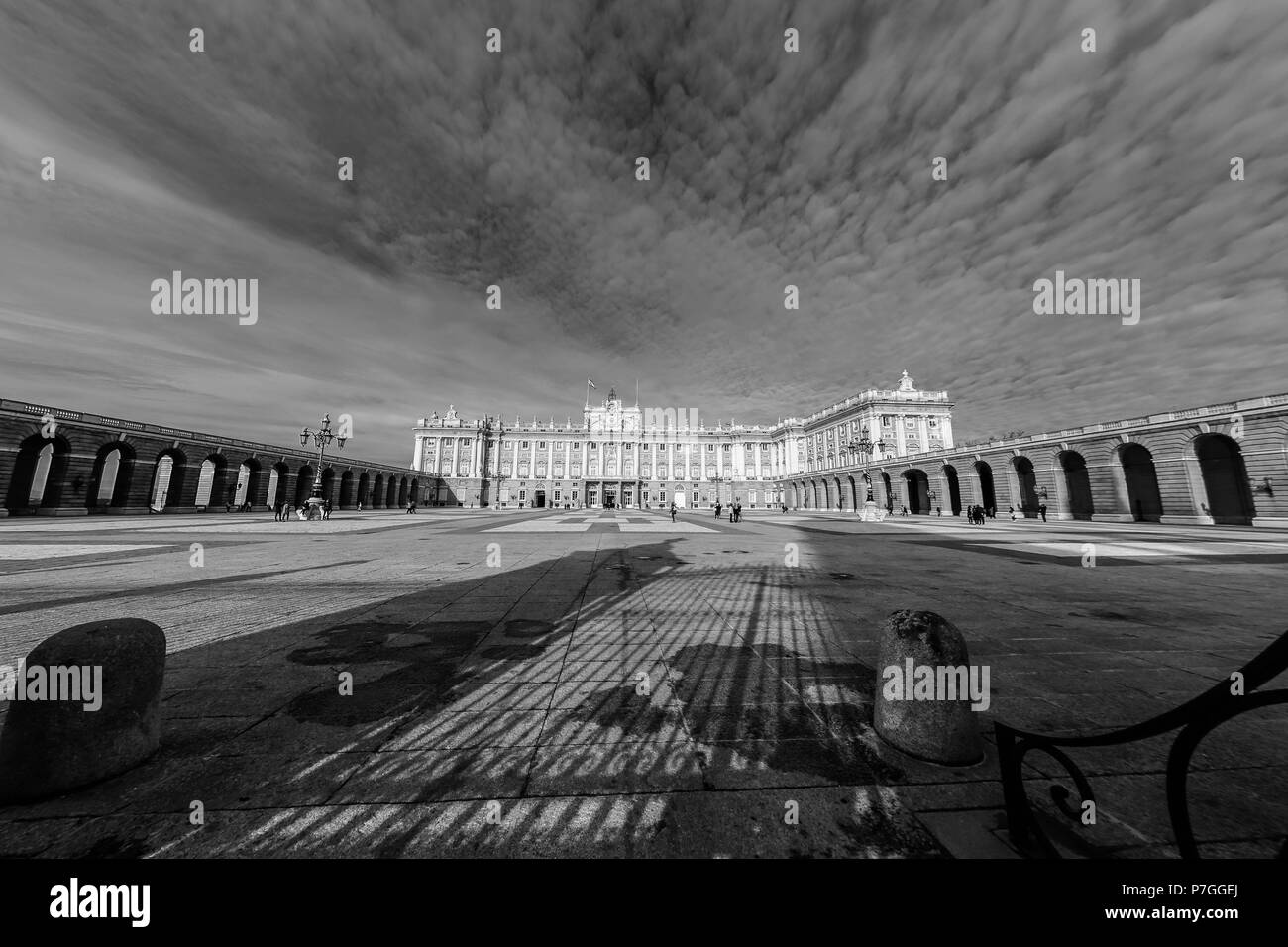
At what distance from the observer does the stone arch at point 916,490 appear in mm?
50438

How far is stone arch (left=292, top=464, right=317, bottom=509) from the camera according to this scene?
51.3m

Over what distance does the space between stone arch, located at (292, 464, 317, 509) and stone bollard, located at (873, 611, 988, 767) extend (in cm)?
6104

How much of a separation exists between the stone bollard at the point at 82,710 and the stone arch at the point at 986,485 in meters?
48.4

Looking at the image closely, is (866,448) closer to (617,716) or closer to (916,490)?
(916,490)

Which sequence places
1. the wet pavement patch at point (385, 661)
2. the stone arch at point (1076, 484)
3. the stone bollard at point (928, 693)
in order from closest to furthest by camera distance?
1. the stone bollard at point (928, 693)
2. the wet pavement patch at point (385, 661)
3. the stone arch at point (1076, 484)

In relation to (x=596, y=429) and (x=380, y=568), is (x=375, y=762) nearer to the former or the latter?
(x=380, y=568)

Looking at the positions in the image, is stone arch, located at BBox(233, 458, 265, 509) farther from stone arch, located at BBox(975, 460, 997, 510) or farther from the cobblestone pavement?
stone arch, located at BBox(975, 460, 997, 510)

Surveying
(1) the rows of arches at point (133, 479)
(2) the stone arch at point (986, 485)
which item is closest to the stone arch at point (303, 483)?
(1) the rows of arches at point (133, 479)

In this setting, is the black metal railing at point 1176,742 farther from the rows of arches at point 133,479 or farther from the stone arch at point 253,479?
the stone arch at point 253,479

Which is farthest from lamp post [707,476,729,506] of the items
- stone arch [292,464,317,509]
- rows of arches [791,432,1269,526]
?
stone arch [292,464,317,509]

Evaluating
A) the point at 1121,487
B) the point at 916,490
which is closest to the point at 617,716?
the point at 1121,487
